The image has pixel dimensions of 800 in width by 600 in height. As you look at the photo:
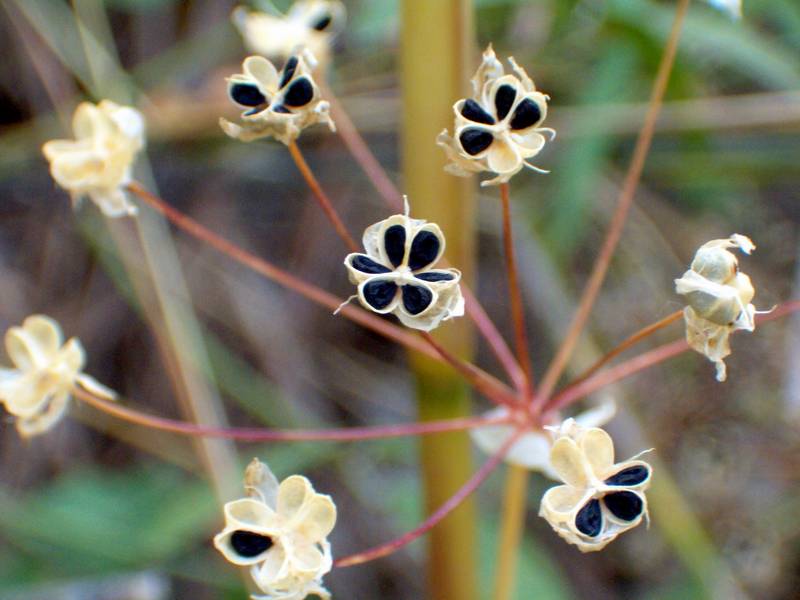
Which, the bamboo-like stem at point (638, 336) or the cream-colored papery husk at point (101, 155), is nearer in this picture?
the bamboo-like stem at point (638, 336)

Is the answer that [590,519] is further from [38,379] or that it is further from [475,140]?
[38,379]

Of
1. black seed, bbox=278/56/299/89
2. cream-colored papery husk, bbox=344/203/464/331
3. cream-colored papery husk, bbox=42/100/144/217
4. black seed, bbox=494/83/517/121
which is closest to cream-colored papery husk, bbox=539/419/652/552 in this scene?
cream-colored papery husk, bbox=344/203/464/331

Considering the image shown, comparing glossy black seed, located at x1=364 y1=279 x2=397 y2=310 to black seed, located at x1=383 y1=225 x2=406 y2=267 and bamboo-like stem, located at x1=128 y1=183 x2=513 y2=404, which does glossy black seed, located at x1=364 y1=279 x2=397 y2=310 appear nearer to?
black seed, located at x1=383 y1=225 x2=406 y2=267

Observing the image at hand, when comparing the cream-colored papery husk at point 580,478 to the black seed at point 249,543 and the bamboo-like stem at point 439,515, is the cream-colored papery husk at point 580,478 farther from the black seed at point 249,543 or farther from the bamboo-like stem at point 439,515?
the black seed at point 249,543

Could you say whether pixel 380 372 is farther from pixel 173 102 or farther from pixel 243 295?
pixel 173 102

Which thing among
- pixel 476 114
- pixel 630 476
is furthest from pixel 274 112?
pixel 630 476

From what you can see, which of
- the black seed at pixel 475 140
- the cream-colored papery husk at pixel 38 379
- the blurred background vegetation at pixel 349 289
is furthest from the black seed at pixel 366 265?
the blurred background vegetation at pixel 349 289

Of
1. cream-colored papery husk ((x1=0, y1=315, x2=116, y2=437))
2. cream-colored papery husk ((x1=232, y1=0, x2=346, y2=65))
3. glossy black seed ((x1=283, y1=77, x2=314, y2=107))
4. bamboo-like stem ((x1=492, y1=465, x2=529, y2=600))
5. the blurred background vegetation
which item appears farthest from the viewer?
the blurred background vegetation
